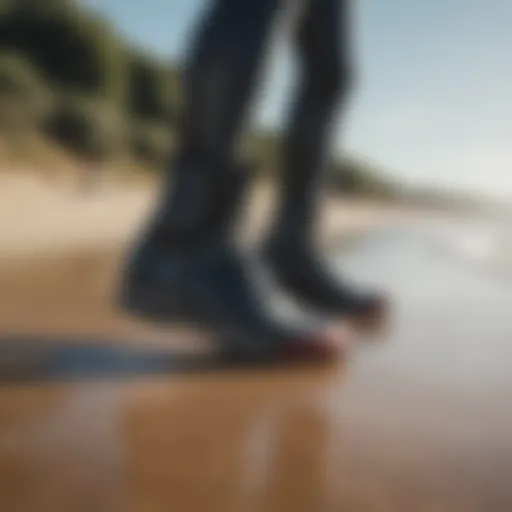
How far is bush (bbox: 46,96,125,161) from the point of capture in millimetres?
2443

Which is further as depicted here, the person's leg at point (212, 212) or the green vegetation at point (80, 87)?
the green vegetation at point (80, 87)

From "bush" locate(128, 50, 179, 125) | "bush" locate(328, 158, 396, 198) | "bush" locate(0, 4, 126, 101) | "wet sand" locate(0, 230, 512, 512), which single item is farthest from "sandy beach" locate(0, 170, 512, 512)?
"bush" locate(0, 4, 126, 101)

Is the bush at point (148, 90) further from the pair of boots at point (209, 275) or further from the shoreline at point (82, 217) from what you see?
the pair of boots at point (209, 275)

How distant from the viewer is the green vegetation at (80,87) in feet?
6.14

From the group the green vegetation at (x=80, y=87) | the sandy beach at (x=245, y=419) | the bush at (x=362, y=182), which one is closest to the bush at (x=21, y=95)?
the green vegetation at (x=80, y=87)

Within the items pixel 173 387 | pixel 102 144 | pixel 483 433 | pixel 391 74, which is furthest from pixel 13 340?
pixel 102 144

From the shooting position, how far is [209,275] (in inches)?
28.2

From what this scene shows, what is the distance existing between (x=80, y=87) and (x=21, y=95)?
0.21m

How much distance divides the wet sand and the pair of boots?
38mm

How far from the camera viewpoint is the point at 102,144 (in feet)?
8.21

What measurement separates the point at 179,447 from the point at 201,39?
36 cm

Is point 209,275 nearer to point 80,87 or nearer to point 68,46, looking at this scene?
point 68,46

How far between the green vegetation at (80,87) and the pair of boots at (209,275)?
0.87 m

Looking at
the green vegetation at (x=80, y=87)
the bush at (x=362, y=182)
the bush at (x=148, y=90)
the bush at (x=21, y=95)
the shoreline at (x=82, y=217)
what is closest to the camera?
the shoreline at (x=82, y=217)
